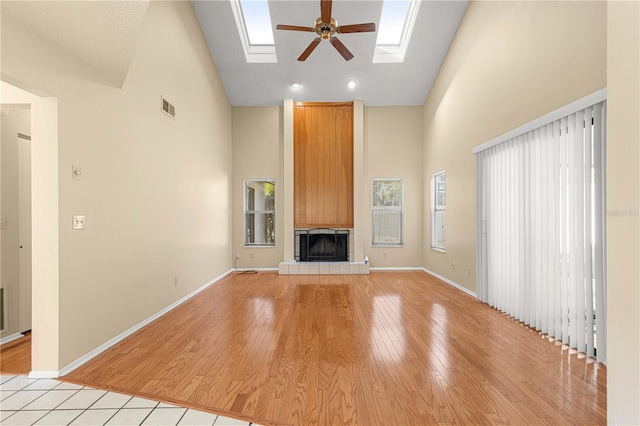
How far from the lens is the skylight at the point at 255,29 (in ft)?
17.1

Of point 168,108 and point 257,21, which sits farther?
point 257,21

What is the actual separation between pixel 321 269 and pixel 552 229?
4300 mm

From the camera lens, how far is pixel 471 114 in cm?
461

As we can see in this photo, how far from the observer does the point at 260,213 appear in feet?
23.5

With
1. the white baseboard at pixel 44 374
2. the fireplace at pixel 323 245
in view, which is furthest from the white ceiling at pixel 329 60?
the white baseboard at pixel 44 374

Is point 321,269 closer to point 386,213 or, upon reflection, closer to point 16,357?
point 386,213

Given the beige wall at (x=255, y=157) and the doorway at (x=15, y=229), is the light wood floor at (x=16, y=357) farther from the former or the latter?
the beige wall at (x=255, y=157)

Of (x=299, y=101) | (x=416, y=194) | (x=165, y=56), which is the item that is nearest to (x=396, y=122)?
(x=416, y=194)

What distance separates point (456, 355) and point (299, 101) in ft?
19.0

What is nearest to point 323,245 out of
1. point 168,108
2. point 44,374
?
point 168,108

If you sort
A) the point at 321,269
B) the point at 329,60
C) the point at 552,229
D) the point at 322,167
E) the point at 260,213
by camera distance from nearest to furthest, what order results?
the point at 552,229 < the point at 329,60 < the point at 321,269 < the point at 322,167 < the point at 260,213

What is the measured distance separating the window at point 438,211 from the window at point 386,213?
83cm

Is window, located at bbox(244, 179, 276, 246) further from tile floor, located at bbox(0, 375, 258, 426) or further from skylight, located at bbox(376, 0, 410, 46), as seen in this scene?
tile floor, located at bbox(0, 375, 258, 426)

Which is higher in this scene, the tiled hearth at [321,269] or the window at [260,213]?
the window at [260,213]
